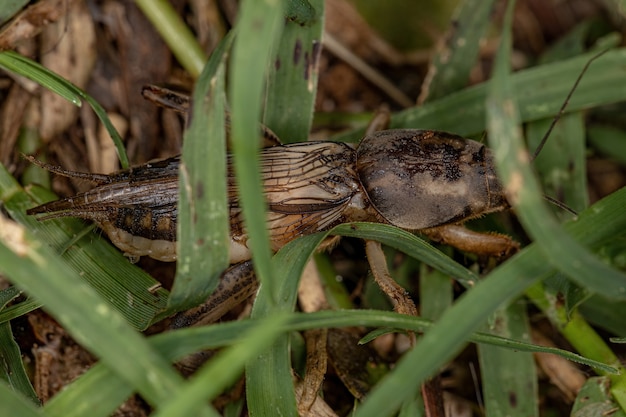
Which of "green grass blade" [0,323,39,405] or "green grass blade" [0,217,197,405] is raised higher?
"green grass blade" [0,217,197,405]

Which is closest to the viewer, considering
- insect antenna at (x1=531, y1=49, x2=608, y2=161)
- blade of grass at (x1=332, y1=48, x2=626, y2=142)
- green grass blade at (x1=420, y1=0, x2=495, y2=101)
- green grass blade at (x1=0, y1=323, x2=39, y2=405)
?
green grass blade at (x1=0, y1=323, x2=39, y2=405)

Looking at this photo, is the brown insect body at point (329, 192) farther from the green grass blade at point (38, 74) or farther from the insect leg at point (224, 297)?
the green grass blade at point (38, 74)

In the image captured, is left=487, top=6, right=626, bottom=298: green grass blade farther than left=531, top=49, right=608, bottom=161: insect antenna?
No

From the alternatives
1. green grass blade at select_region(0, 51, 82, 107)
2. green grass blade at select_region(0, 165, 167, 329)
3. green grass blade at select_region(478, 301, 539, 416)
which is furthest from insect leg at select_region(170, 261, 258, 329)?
green grass blade at select_region(478, 301, 539, 416)

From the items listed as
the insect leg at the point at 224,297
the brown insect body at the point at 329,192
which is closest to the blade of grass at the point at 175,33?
the brown insect body at the point at 329,192

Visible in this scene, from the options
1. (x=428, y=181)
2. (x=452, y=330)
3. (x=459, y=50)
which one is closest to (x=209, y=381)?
(x=452, y=330)

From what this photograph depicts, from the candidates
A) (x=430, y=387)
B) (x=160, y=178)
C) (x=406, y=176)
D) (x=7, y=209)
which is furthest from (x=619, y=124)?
(x=7, y=209)

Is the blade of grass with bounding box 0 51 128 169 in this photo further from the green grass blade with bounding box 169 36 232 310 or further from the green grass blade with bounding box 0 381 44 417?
the green grass blade with bounding box 0 381 44 417

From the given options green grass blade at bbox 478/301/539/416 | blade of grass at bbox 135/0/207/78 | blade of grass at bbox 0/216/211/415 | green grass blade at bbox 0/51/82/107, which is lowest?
blade of grass at bbox 0/216/211/415

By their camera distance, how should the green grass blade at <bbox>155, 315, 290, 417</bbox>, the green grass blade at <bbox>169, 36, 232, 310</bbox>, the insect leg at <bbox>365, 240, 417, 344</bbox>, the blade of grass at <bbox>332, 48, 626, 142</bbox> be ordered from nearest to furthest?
the green grass blade at <bbox>155, 315, 290, 417</bbox>, the green grass blade at <bbox>169, 36, 232, 310</bbox>, the insect leg at <bbox>365, 240, 417, 344</bbox>, the blade of grass at <bbox>332, 48, 626, 142</bbox>
